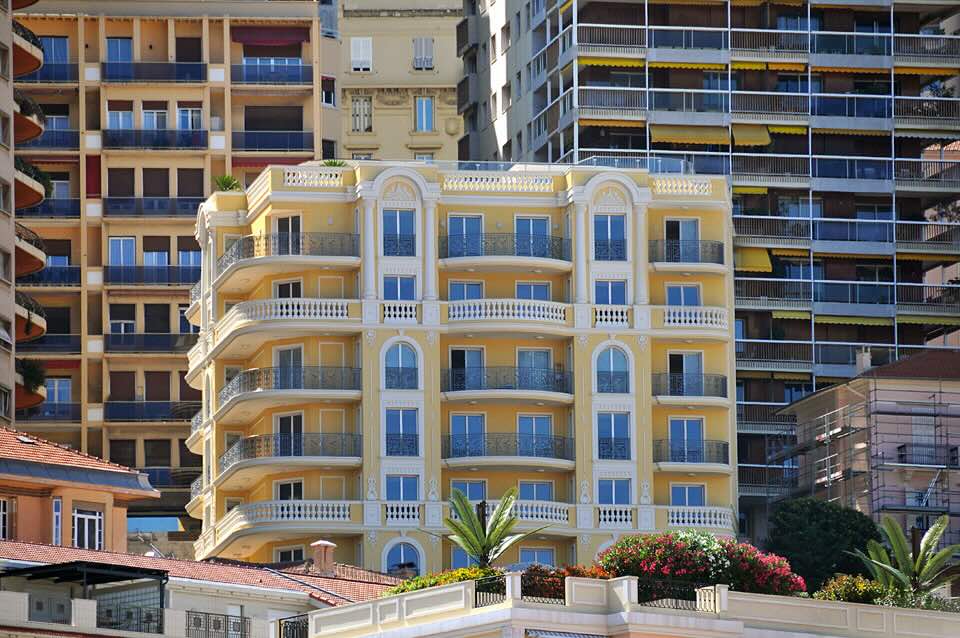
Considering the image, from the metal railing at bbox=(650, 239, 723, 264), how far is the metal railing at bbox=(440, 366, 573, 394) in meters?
6.52

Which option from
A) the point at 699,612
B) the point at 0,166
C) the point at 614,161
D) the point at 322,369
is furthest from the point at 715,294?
the point at 699,612

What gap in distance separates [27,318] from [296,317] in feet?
34.0

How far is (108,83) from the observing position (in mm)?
148125

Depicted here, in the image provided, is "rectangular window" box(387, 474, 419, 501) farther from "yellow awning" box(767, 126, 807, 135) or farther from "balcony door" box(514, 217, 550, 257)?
"yellow awning" box(767, 126, 807, 135)

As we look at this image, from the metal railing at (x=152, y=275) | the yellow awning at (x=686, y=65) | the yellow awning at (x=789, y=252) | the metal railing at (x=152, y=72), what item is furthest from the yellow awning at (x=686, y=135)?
the metal railing at (x=152, y=275)

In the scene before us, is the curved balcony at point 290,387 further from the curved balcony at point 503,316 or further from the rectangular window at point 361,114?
the rectangular window at point 361,114

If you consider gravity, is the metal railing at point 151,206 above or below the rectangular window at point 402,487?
above

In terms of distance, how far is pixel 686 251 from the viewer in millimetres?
126250

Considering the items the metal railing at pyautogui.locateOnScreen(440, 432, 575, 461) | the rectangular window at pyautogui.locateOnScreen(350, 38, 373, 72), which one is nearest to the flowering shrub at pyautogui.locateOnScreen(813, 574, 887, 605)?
the metal railing at pyautogui.locateOnScreen(440, 432, 575, 461)

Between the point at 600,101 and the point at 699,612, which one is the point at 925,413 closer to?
the point at 600,101

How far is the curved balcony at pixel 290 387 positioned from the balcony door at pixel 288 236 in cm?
478

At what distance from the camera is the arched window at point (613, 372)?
12344 cm

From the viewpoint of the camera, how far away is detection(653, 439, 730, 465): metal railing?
124 m

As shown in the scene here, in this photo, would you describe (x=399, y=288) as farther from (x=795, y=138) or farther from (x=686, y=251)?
(x=795, y=138)
